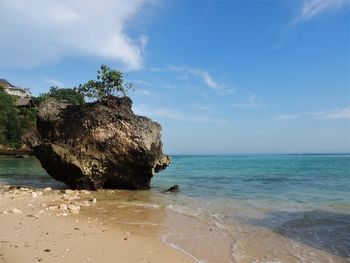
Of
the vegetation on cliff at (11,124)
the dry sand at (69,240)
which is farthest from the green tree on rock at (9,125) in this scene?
the dry sand at (69,240)

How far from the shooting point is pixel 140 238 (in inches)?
440

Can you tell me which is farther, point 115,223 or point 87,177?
point 87,177

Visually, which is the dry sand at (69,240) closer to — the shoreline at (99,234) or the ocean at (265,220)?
the shoreline at (99,234)

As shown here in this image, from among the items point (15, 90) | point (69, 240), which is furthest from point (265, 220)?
point (15, 90)

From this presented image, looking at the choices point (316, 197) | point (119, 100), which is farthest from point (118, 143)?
point (316, 197)

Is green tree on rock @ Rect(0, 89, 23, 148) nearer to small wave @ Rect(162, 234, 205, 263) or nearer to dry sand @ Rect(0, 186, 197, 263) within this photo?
dry sand @ Rect(0, 186, 197, 263)

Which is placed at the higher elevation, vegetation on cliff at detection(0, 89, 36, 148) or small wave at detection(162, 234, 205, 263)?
vegetation on cliff at detection(0, 89, 36, 148)

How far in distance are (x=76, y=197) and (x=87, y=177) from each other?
2.96m

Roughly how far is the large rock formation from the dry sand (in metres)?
6.78

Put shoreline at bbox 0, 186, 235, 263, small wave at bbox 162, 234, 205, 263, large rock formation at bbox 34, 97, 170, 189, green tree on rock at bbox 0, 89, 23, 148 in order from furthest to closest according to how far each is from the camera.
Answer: green tree on rock at bbox 0, 89, 23, 148 → large rock formation at bbox 34, 97, 170, 189 → small wave at bbox 162, 234, 205, 263 → shoreline at bbox 0, 186, 235, 263

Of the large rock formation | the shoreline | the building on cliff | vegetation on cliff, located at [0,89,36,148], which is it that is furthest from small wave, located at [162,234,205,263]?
the building on cliff

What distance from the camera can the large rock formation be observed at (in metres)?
22.1

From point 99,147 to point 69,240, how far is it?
12.3 metres

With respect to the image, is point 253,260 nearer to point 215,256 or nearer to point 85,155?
point 215,256
